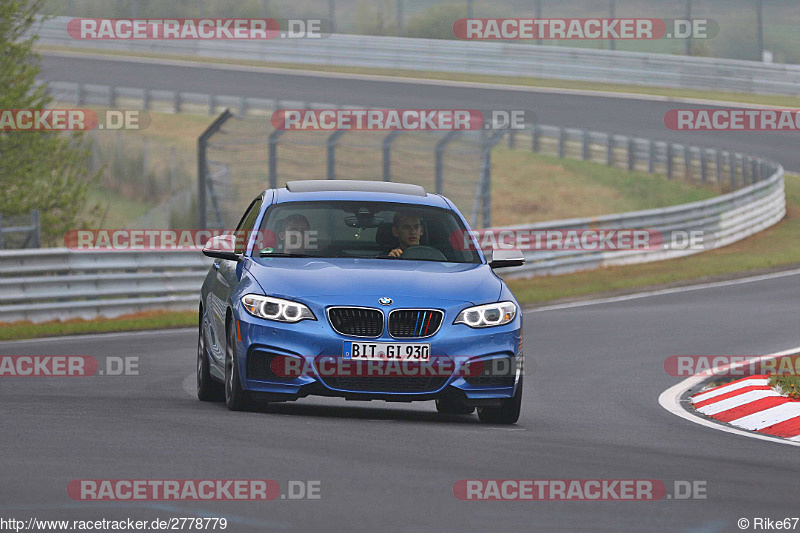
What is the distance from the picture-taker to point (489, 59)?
5188 centimetres

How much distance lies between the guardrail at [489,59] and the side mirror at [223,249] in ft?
127

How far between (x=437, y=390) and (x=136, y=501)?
3.33 meters

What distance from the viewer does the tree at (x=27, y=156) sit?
2497cm

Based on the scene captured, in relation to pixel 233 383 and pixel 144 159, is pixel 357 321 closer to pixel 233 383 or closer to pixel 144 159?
pixel 233 383

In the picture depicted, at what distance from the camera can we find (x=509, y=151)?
141 ft

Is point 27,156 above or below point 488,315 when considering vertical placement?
above

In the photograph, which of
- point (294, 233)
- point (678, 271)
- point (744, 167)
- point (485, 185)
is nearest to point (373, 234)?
point (294, 233)
